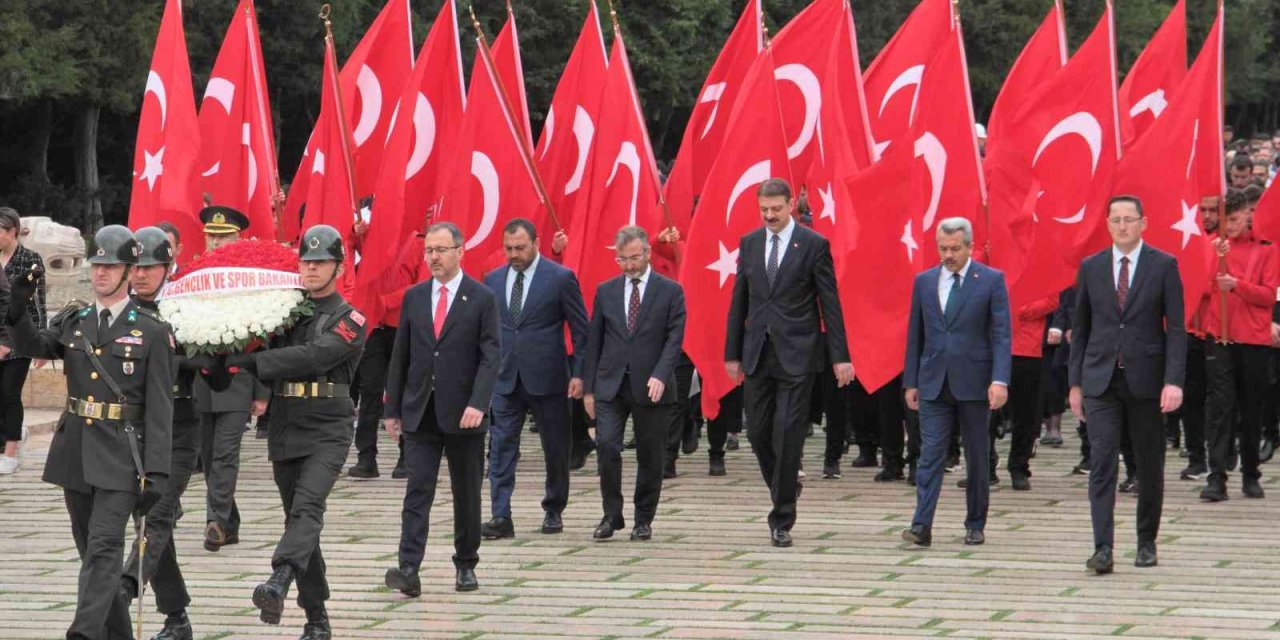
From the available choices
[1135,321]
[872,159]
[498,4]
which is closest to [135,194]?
[872,159]

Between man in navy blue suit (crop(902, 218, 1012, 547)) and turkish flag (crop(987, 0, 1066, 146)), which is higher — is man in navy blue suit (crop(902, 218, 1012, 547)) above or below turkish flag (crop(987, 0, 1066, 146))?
below

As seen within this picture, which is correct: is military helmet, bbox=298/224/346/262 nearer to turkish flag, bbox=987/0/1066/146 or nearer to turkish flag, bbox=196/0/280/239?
turkish flag, bbox=196/0/280/239

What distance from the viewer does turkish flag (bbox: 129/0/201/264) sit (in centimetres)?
1577

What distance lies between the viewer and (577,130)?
1636 cm

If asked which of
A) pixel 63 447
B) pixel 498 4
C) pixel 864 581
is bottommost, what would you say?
pixel 864 581

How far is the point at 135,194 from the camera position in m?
15.8

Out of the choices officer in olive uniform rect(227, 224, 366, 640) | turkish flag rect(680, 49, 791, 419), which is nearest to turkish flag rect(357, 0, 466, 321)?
turkish flag rect(680, 49, 791, 419)

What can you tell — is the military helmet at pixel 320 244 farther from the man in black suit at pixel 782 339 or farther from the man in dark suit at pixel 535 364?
the man in black suit at pixel 782 339

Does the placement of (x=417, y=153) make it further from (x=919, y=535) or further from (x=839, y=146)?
(x=919, y=535)

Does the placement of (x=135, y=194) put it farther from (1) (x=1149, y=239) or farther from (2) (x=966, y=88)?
(1) (x=1149, y=239)

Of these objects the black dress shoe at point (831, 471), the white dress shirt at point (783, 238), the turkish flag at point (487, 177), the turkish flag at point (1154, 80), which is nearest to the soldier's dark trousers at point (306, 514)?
the white dress shirt at point (783, 238)

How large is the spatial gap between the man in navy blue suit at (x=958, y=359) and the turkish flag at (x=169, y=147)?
19.5 feet

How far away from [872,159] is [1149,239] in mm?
2799

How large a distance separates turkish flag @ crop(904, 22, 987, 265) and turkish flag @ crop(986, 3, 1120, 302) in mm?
415
